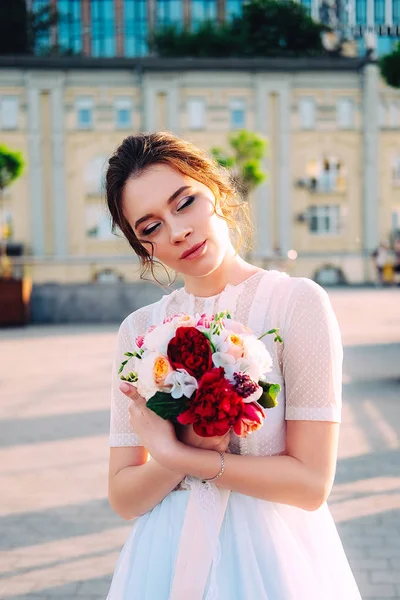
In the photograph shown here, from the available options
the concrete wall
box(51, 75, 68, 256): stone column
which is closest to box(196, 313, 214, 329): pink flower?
the concrete wall

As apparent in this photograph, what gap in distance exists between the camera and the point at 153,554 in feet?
7.00

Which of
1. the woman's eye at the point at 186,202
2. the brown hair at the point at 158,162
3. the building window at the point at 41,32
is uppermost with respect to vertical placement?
the building window at the point at 41,32

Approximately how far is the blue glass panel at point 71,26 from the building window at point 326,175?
40.7m

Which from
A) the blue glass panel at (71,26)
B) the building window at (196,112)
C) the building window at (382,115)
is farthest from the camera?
the blue glass panel at (71,26)

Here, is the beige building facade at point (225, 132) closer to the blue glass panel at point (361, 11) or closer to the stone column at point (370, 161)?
the stone column at point (370, 161)

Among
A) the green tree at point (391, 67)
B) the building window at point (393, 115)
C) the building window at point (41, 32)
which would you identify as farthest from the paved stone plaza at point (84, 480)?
the building window at point (41, 32)

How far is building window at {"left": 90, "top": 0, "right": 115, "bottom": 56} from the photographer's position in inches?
3014

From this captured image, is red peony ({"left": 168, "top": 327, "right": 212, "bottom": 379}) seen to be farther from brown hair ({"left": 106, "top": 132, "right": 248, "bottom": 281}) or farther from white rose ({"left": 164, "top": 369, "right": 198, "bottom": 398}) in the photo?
brown hair ({"left": 106, "top": 132, "right": 248, "bottom": 281})

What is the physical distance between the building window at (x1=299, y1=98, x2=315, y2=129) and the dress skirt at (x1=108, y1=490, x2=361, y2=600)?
42.1 metres

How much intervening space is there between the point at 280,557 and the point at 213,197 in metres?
0.99

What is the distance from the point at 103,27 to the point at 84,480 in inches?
2982

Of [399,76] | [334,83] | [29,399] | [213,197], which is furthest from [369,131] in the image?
[213,197]

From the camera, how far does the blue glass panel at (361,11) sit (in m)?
77.1

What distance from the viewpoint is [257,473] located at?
6.57 feet
